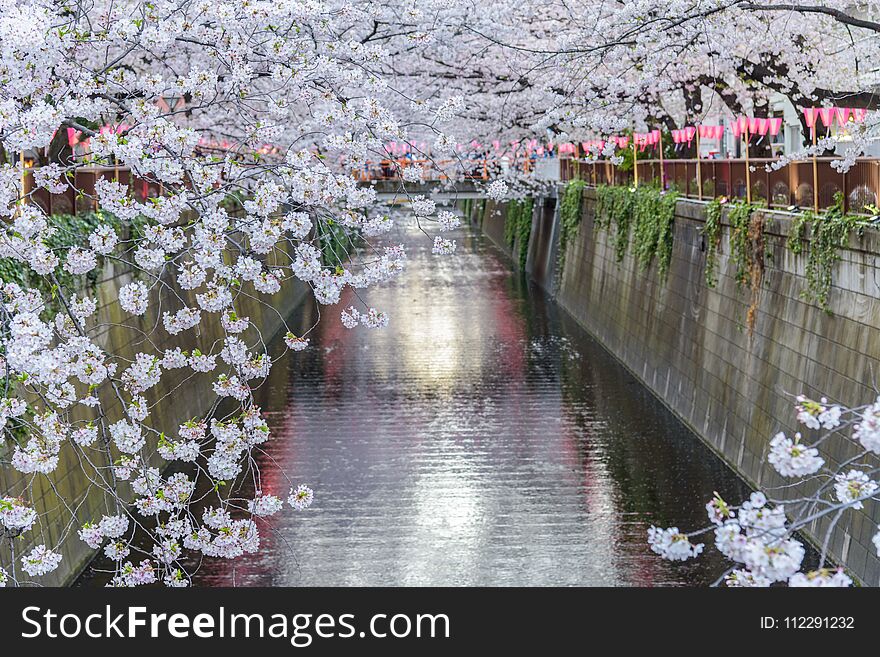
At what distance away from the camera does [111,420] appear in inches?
543

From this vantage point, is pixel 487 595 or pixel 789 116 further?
pixel 789 116

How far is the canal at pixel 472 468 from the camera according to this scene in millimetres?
12406

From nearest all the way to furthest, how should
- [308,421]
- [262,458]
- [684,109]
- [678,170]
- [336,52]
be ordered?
[336,52] < [262,458] < [308,421] < [678,170] < [684,109]

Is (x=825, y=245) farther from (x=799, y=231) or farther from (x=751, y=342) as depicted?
(x=751, y=342)

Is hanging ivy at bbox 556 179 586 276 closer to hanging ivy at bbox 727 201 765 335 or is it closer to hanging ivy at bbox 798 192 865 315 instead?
hanging ivy at bbox 727 201 765 335

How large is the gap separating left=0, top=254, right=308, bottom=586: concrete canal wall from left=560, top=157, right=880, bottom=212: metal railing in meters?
5.78

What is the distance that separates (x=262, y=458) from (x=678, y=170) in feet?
28.5

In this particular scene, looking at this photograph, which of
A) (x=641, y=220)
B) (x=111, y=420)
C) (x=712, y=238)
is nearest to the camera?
(x=111, y=420)

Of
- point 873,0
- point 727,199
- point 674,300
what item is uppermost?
point 873,0

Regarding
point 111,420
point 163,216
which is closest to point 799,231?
point 111,420

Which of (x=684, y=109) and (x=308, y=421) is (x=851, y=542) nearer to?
(x=308, y=421)

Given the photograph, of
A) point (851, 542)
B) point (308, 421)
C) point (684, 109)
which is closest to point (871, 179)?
point (851, 542)

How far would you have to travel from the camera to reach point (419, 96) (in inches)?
855

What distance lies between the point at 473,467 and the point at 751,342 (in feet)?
12.9
